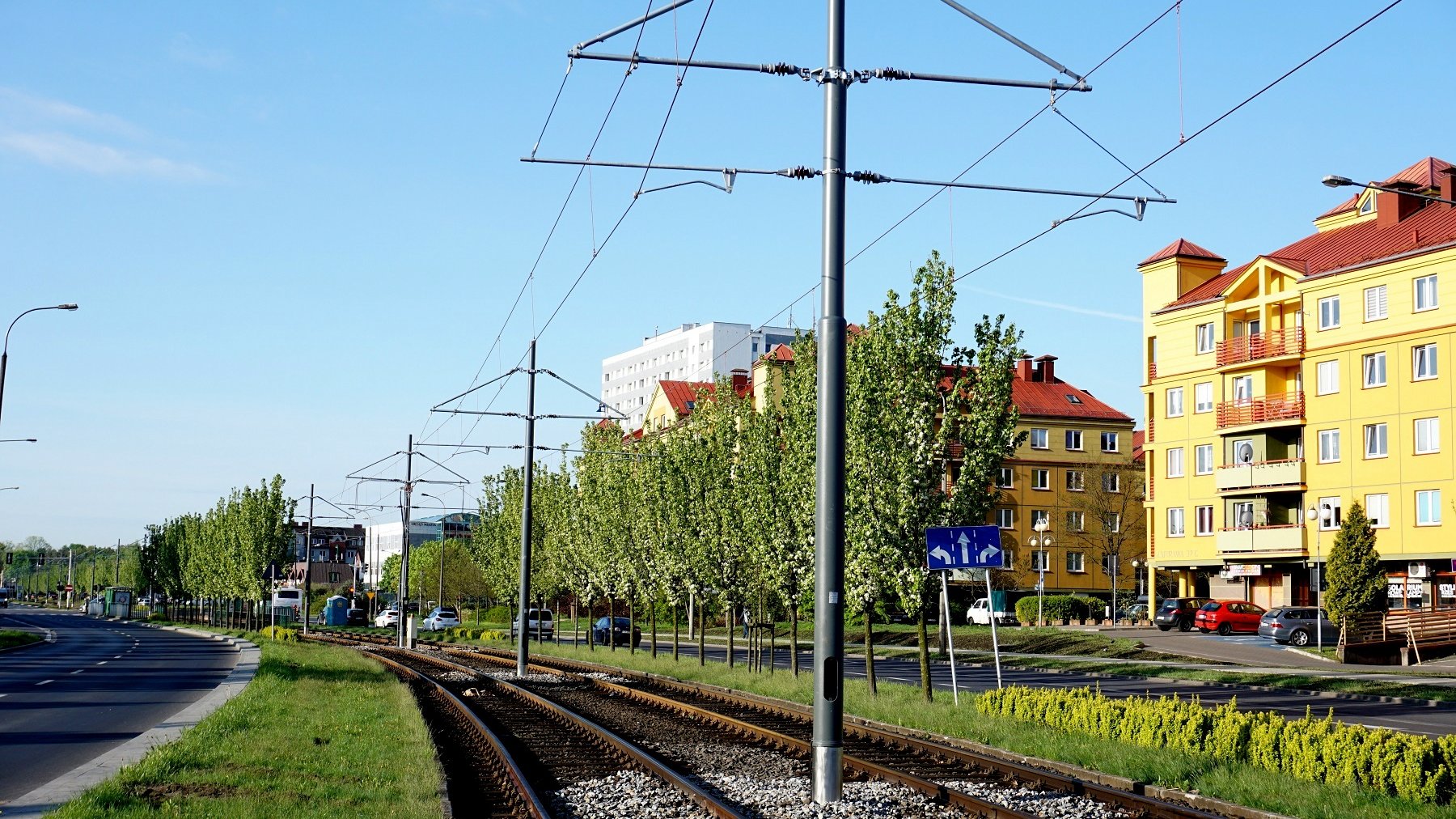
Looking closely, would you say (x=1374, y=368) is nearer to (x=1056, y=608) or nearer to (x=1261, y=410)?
(x=1261, y=410)

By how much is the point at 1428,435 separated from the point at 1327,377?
5839 millimetres

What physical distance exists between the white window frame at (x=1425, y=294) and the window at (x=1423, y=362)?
1477mm

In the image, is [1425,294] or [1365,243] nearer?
[1425,294]

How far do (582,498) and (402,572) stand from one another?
45.9ft

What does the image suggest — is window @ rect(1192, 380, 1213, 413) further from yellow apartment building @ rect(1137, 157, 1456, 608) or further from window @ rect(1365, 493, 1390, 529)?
window @ rect(1365, 493, 1390, 529)

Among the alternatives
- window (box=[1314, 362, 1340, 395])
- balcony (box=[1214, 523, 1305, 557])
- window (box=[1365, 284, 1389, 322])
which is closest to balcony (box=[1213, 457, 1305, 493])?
balcony (box=[1214, 523, 1305, 557])

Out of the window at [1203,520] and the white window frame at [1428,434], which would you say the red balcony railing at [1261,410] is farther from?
the white window frame at [1428,434]

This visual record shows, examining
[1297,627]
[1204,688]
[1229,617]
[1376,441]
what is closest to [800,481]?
[1204,688]

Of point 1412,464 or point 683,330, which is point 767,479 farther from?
point 683,330

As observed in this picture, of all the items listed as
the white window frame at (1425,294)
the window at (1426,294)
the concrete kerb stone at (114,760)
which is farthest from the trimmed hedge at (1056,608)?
the concrete kerb stone at (114,760)

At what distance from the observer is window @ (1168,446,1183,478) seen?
225 feet

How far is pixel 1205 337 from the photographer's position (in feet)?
218

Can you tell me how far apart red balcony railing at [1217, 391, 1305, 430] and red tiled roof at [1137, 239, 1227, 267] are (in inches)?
334

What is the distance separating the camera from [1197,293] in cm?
6794
